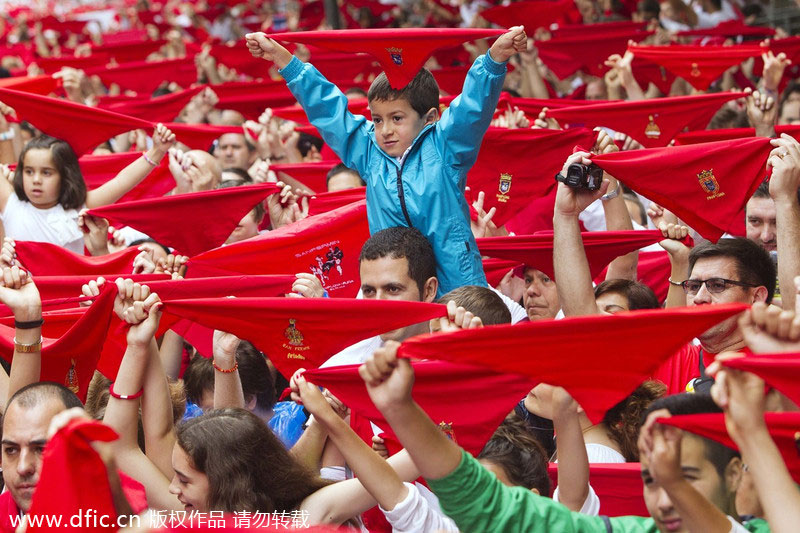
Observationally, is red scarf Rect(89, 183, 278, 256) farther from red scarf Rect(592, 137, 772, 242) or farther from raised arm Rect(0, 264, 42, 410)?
red scarf Rect(592, 137, 772, 242)

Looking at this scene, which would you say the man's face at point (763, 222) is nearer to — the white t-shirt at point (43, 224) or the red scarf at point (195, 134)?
the white t-shirt at point (43, 224)

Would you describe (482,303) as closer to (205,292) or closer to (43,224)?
(205,292)

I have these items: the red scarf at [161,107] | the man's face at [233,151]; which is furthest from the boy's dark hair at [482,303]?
the red scarf at [161,107]

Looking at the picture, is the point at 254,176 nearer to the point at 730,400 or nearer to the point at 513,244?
the point at 513,244

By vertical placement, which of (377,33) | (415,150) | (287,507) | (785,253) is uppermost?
(377,33)

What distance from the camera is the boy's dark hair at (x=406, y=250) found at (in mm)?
4695

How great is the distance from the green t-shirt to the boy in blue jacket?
2168mm

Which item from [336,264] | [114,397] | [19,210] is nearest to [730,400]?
[114,397]

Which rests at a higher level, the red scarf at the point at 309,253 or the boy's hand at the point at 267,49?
the boy's hand at the point at 267,49

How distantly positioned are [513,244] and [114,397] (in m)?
2.12

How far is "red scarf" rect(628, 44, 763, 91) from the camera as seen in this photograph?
8398mm

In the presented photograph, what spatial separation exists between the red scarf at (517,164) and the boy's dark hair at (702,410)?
3364 millimetres

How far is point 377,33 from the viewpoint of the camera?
204 inches

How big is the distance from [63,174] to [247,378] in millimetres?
2335
